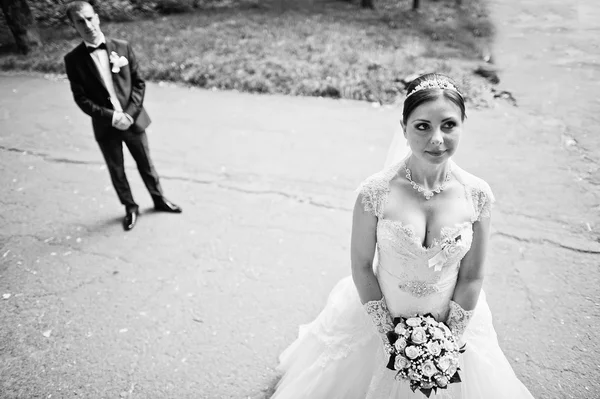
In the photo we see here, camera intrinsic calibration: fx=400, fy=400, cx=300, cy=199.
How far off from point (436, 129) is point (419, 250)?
595 millimetres

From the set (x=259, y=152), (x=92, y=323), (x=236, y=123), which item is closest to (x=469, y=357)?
(x=92, y=323)

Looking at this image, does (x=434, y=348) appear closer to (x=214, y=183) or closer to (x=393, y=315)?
(x=393, y=315)

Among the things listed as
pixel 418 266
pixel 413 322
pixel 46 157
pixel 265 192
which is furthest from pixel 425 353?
pixel 46 157

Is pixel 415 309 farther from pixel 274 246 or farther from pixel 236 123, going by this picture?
pixel 236 123

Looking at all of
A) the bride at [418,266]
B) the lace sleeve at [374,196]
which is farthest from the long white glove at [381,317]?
the lace sleeve at [374,196]

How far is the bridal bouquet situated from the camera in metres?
1.95

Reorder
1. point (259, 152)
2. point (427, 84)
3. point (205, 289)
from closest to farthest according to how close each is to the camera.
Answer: point (427, 84) → point (205, 289) → point (259, 152)

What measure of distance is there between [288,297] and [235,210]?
163 centimetres

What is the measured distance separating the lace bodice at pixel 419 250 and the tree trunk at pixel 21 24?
12.1 metres

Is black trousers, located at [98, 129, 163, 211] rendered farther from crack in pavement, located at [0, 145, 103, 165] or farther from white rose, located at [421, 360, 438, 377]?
white rose, located at [421, 360, 438, 377]

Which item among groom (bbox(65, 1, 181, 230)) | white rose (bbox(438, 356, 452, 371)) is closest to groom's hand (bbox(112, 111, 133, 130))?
groom (bbox(65, 1, 181, 230))

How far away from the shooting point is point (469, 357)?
2400 mm

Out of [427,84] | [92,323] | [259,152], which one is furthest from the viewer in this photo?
[259,152]

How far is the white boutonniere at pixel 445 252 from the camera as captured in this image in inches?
77.1
